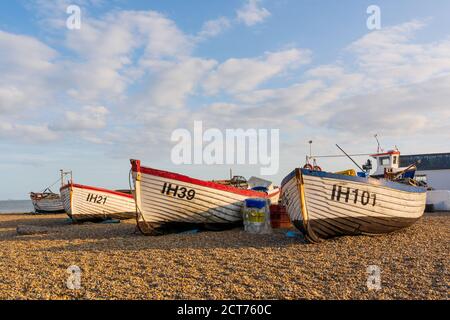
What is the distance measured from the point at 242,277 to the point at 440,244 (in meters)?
6.11

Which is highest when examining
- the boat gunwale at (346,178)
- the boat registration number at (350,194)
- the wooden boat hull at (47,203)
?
the boat gunwale at (346,178)

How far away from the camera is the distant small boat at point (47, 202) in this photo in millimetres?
33000

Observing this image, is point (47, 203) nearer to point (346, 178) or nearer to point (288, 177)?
point (288, 177)

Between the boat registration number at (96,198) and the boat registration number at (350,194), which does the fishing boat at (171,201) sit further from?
the boat registration number at (96,198)

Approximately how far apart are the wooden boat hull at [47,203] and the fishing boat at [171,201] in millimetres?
23342

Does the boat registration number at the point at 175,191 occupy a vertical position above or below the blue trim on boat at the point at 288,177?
below

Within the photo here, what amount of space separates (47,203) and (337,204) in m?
30.2

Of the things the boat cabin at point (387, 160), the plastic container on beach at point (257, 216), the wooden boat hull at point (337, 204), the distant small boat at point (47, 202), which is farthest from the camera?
the distant small boat at point (47, 202)

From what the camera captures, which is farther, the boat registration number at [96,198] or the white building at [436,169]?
the white building at [436,169]

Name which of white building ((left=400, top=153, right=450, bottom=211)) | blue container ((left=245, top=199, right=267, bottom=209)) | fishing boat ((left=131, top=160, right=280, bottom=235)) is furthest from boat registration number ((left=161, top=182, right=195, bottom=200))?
white building ((left=400, top=153, right=450, bottom=211))

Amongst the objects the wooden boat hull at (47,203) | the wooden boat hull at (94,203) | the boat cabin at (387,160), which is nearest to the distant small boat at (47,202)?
the wooden boat hull at (47,203)

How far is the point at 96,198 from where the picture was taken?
19.8 metres

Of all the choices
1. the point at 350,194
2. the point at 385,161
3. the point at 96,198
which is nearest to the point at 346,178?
the point at 350,194
